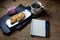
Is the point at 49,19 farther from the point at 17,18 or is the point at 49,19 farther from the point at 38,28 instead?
the point at 17,18

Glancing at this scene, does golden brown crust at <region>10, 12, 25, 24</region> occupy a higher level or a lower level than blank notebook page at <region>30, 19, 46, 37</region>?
higher

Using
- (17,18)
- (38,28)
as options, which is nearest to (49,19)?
(38,28)

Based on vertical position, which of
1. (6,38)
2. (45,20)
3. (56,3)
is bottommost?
(6,38)

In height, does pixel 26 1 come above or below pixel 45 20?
above

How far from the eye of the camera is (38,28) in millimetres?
790

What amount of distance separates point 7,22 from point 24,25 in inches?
4.1

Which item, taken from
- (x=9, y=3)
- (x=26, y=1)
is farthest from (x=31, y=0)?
(x=9, y=3)

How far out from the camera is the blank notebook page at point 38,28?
2.52ft

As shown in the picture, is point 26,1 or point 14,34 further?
point 26,1

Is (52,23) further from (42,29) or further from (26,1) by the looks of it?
(26,1)

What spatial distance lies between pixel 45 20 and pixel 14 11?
0.21 meters

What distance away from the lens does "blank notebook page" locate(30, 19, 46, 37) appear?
2.52 feet

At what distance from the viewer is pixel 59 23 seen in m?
0.82

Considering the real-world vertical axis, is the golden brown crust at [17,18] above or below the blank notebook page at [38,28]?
above
